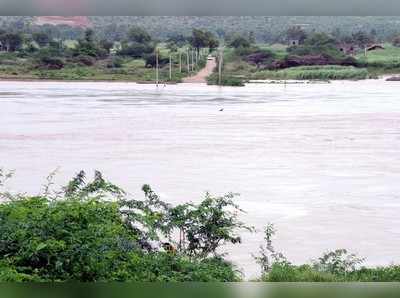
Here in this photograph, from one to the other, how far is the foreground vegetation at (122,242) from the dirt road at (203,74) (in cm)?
264

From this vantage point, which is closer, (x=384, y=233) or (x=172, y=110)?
(x=384, y=233)

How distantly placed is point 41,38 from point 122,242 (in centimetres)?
141

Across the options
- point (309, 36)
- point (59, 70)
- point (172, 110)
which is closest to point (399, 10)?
point (309, 36)

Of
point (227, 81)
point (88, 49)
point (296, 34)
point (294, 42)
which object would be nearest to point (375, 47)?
point (294, 42)

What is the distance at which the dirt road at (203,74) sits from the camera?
18.8ft

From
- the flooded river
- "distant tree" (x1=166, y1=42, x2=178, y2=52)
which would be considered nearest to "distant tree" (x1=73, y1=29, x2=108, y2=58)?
"distant tree" (x1=166, y1=42, x2=178, y2=52)

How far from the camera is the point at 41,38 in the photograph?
11.1 feet

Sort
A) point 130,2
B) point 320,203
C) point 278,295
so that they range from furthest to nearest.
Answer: point 320,203 → point 278,295 → point 130,2

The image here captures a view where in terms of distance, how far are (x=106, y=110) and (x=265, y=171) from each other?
266 centimetres

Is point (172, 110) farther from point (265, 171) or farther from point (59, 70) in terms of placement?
point (59, 70)

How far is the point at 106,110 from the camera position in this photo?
895 cm

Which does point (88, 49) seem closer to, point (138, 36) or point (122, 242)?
point (138, 36)

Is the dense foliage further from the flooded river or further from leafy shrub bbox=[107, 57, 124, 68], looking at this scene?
leafy shrub bbox=[107, 57, 124, 68]

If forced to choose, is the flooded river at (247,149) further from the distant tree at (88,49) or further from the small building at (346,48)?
the distant tree at (88,49)
